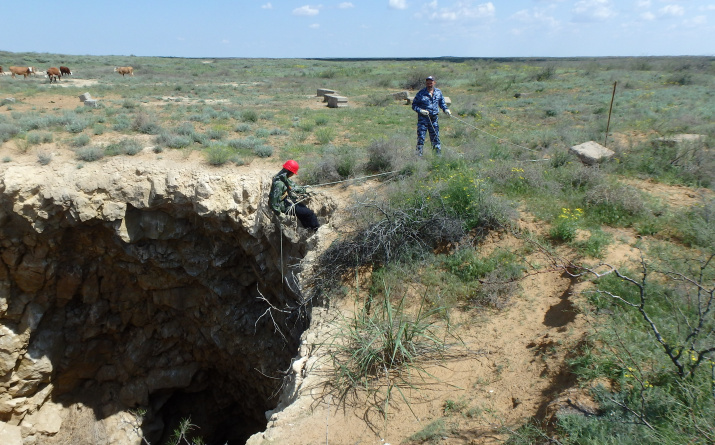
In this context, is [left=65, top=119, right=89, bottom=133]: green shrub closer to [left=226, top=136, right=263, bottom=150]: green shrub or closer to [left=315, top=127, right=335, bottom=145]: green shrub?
[left=226, top=136, right=263, bottom=150]: green shrub

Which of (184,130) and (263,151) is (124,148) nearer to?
(184,130)

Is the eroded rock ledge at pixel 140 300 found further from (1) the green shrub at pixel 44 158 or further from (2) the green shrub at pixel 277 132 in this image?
(2) the green shrub at pixel 277 132

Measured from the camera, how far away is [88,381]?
35.7ft

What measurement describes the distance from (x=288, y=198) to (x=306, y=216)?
0.46 meters

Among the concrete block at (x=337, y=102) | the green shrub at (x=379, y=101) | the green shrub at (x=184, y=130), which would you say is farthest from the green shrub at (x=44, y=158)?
the green shrub at (x=379, y=101)

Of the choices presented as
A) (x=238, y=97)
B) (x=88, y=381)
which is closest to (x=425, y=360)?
(x=88, y=381)

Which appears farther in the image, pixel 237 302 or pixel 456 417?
pixel 237 302

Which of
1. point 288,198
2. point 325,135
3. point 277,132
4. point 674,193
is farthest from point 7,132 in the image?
point 674,193

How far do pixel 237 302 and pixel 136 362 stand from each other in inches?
128

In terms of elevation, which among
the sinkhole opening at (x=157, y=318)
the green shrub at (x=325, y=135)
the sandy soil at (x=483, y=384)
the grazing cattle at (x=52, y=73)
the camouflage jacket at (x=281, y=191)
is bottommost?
the sinkhole opening at (x=157, y=318)

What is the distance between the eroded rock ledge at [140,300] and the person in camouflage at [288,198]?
0.44 m

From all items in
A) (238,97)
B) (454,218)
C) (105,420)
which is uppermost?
(238,97)

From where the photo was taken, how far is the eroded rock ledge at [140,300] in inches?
331

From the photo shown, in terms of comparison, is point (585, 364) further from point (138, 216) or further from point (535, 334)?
point (138, 216)
